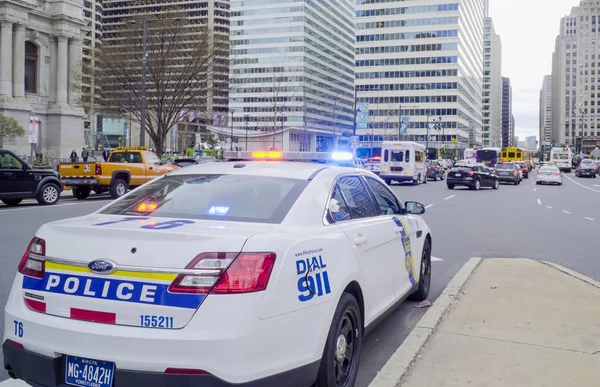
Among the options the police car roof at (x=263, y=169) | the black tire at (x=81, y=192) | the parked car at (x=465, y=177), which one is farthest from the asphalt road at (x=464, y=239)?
the parked car at (x=465, y=177)

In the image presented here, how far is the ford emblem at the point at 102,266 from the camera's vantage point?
323 cm

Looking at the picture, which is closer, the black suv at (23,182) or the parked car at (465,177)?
the black suv at (23,182)

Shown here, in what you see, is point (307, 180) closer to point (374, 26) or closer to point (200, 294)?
point (200, 294)

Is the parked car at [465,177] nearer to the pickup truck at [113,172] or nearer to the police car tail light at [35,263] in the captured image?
the pickup truck at [113,172]

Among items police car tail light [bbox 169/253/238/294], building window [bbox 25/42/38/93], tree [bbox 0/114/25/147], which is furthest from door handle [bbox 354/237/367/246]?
building window [bbox 25/42/38/93]

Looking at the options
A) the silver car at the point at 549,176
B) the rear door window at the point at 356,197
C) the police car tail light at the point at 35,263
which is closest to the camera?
the police car tail light at the point at 35,263

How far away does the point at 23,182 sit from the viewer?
18172mm

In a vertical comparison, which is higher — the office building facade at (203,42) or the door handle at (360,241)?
the office building facade at (203,42)

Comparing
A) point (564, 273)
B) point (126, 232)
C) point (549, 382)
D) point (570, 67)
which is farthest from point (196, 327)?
point (570, 67)

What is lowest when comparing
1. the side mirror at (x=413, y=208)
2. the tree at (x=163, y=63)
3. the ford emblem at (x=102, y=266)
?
the ford emblem at (x=102, y=266)

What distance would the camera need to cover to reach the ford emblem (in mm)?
3234

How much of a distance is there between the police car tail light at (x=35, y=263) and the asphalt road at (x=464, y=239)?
4.23ft

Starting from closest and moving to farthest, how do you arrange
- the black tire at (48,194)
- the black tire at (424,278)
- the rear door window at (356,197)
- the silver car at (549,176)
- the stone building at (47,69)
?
the rear door window at (356,197) → the black tire at (424,278) → the black tire at (48,194) → the silver car at (549,176) → the stone building at (47,69)

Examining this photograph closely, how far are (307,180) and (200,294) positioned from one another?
1528 mm
